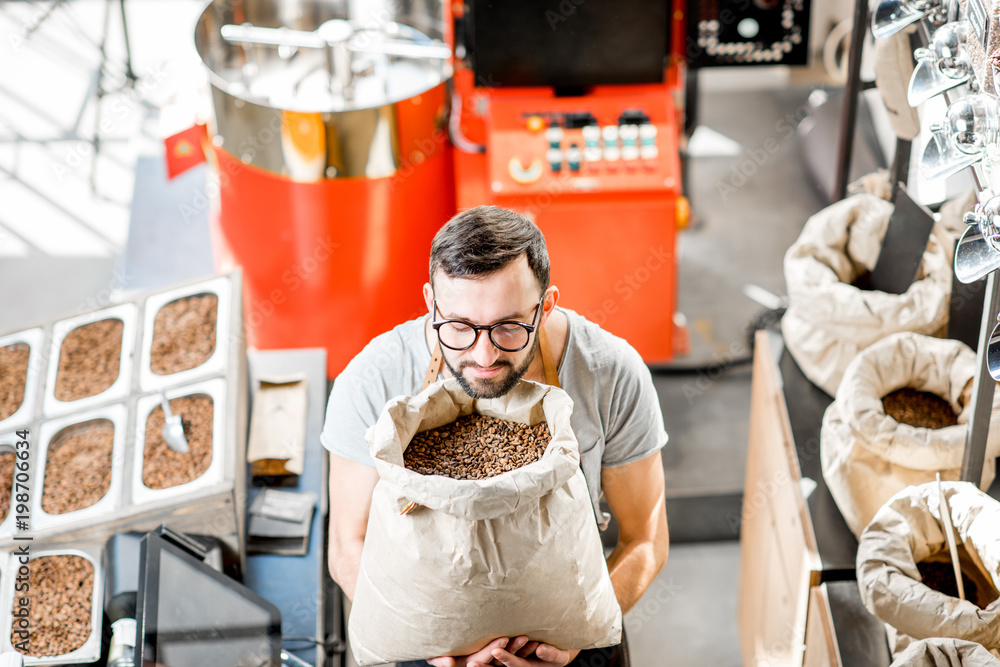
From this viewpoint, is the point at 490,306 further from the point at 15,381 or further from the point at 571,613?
the point at 15,381

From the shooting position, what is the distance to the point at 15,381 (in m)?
2.41

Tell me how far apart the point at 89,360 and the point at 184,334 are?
221mm

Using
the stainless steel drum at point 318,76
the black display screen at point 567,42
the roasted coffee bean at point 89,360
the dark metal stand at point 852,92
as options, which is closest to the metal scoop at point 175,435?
the roasted coffee bean at point 89,360

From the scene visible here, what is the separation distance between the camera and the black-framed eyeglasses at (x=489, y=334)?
1596 mm

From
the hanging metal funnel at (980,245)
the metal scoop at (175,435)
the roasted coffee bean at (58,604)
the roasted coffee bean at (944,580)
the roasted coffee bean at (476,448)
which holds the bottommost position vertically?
the roasted coffee bean at (58,604)

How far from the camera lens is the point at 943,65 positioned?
190 cm

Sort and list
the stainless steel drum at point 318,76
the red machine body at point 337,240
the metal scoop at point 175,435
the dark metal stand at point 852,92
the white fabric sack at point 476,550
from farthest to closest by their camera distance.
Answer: the red machine body at point 337,240 → the stainless steel drum at point 318,76 → the dark metal stand at point 852,92 → the metal scoop at point 175,435 → the white fabric sack at point 476,550

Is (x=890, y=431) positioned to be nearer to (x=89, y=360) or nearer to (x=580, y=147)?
(x=580, y=147)

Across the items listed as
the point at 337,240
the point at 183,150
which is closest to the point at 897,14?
the point at 337,240

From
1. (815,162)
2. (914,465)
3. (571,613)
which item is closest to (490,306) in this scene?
(571,613)

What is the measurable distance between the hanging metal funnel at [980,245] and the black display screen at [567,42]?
1.77 meters

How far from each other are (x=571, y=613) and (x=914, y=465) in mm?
964

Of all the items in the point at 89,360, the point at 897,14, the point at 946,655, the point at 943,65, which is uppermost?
the point at 897,14

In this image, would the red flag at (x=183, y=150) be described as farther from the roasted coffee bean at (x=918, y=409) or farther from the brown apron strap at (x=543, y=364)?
the roasted coffee bean at (x=918, y=409)
